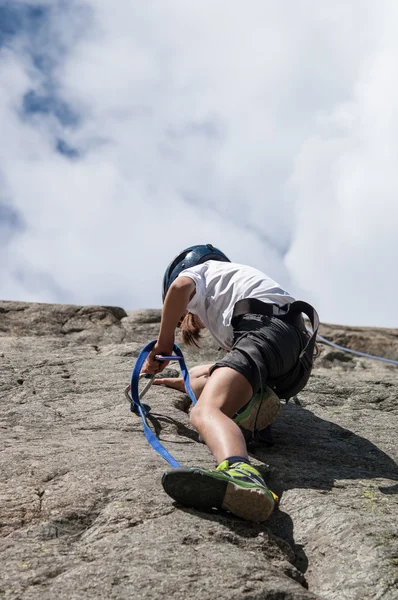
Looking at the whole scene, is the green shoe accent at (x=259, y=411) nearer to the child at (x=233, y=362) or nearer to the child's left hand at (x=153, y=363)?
the child at (x=233, y=362)

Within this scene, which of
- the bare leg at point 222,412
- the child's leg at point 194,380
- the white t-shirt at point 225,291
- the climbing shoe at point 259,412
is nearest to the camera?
the bare leg at point 222,412

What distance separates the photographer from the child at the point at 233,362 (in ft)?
10.5

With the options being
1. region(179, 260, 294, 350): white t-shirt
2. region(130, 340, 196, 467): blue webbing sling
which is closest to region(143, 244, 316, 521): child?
region(179, 260, 294, 350): white t-shirt

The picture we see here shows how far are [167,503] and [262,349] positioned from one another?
4.13ft

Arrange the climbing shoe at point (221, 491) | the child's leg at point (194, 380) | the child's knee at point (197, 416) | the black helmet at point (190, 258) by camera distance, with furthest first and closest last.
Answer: the black helmet at point (190, 258), the child's leg at point (194, 380), the child's knee at point (197, 416), the climbing shoe at point (221, 491)

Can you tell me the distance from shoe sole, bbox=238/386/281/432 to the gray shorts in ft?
0.43

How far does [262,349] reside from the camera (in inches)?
167

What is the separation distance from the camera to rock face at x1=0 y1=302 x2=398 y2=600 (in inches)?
107

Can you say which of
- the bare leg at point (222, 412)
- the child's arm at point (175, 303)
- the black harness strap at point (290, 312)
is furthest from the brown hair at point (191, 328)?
the bare leg at point (222, 412)

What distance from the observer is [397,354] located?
32.6 feet

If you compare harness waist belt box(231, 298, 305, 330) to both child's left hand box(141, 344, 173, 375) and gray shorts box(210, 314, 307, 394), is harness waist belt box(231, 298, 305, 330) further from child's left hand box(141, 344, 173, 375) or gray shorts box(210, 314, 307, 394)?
child's left hand box(141, 344, 173, 375)

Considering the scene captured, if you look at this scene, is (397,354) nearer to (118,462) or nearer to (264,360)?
(264,360)

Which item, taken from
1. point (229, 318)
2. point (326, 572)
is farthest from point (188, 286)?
point (326, 572)

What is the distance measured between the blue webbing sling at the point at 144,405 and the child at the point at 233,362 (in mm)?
131
